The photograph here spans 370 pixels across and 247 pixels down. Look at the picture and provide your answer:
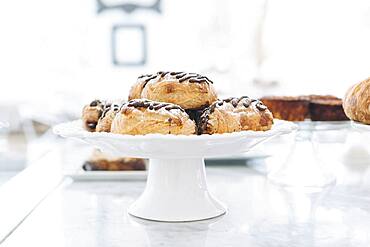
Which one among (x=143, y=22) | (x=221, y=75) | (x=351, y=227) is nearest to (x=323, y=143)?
(x=351, y=227)

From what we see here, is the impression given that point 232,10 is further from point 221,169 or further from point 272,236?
point 272,236

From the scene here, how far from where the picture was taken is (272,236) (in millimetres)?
772

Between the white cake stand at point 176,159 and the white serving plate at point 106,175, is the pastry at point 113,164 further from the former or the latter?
the white cake stand at point 176,159

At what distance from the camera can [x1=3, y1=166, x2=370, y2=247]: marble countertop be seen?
754 mm

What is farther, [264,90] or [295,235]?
[264,90]

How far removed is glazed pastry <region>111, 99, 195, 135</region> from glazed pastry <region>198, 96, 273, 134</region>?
3 cm

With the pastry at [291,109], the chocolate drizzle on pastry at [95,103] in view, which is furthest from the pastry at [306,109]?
the chocolate drizzle on pastry at [95,103]

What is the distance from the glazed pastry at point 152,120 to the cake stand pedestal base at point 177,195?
97 mm

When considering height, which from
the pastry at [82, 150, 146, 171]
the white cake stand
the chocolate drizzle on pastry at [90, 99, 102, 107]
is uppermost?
the chocolate drizzle on pastry at [90, 99, 102, 107]

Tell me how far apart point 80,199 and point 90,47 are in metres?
4.46

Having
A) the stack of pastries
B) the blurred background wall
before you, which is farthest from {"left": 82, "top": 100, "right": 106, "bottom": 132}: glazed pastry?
the blurred background wall

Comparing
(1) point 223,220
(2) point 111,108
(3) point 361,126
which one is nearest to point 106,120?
(2) point 111,108

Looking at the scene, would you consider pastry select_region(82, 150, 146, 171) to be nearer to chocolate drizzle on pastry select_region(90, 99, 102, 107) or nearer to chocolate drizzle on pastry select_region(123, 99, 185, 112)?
chocolate drizzle on pastry select_region(90, 99, 102, 107)

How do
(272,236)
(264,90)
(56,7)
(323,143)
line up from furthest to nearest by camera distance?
(56,7) < (264,90) < (323,143) < (272,236)
